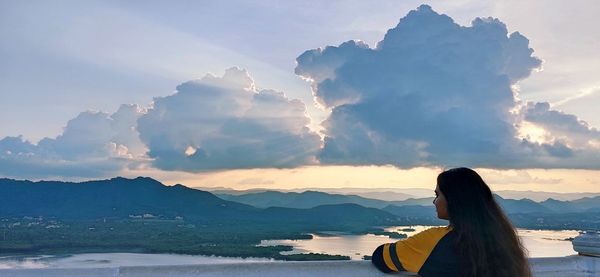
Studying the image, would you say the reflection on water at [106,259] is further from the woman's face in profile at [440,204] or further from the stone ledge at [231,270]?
the woman's face in profile at [440,204]

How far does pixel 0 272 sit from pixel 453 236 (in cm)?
215

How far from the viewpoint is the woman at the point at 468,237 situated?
2590mm

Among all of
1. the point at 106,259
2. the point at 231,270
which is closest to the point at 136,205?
the point at 106,259

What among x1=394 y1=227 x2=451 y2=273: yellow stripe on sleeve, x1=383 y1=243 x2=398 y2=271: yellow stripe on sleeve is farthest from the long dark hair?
x1=383 y1=243 x2=398 y2=271: yellow stripe on sleeve

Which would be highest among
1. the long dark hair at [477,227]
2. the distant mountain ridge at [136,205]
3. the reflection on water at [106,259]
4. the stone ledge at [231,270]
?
the distant mountain ridge at [136,205]

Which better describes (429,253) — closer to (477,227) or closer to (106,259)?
(477,227)

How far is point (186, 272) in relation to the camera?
323 centimetres

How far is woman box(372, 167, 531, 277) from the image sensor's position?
8.50ft

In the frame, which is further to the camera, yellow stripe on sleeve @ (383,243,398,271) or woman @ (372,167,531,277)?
yellow stripe on sleeve @ (383,243,398,271)

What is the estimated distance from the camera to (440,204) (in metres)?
2.71

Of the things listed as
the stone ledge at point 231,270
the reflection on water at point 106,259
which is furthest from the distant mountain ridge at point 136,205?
the stone ledge at point 231,270

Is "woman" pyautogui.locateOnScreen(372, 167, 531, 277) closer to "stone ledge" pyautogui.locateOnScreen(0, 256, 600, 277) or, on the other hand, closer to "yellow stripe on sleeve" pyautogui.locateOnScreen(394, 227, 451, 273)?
"yellow stripe on sleeve" pyautogui.locateOnScreen(394, 227, 451, 273)

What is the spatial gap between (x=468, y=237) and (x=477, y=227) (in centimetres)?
6

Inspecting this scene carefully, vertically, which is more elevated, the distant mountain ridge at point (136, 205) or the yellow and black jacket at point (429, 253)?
the distant mountain ridge at point (136, 205)
